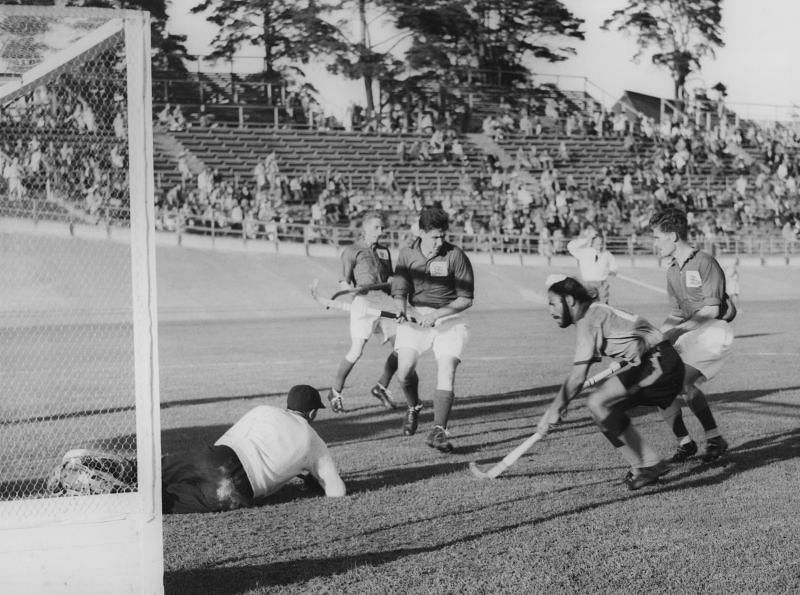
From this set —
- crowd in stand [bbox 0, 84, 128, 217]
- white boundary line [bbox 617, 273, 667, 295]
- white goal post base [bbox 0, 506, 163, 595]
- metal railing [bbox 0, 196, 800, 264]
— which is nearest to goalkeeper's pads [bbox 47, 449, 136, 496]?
white goal post base [bbox 0, 506, 163, 595]

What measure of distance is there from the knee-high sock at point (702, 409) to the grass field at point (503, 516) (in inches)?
9.9

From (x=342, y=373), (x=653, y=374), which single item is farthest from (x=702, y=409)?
(x=342, y=373)

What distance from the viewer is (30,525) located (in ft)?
16.3

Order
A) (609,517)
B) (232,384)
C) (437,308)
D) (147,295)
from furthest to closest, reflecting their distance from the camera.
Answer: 1. (232,384)
2. (437,308)
3. (609,517)
4. (147,295)

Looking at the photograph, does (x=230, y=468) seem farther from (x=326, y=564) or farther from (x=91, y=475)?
(x=326, y=564)

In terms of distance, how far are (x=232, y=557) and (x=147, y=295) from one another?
69.9 inches

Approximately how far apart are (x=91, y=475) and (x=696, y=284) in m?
4.85

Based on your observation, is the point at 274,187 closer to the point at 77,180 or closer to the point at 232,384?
the point at 232,384

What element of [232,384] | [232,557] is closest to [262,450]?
[232,557]

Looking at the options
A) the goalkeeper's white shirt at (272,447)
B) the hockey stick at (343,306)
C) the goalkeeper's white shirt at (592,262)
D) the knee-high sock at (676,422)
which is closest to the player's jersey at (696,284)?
the knee-high sock at (676,422)

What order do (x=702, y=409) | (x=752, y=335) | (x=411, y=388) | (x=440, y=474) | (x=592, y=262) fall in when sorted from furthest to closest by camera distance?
(x=752, y=335) < (x=592, y=262) < (x=411, y=388) < (x=702, y=409) < (x=440, y=474)

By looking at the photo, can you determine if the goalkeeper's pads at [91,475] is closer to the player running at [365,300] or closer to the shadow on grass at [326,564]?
the shadow on grass at [326,564]

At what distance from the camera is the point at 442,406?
9.22 meters

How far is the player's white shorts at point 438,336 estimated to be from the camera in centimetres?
948
